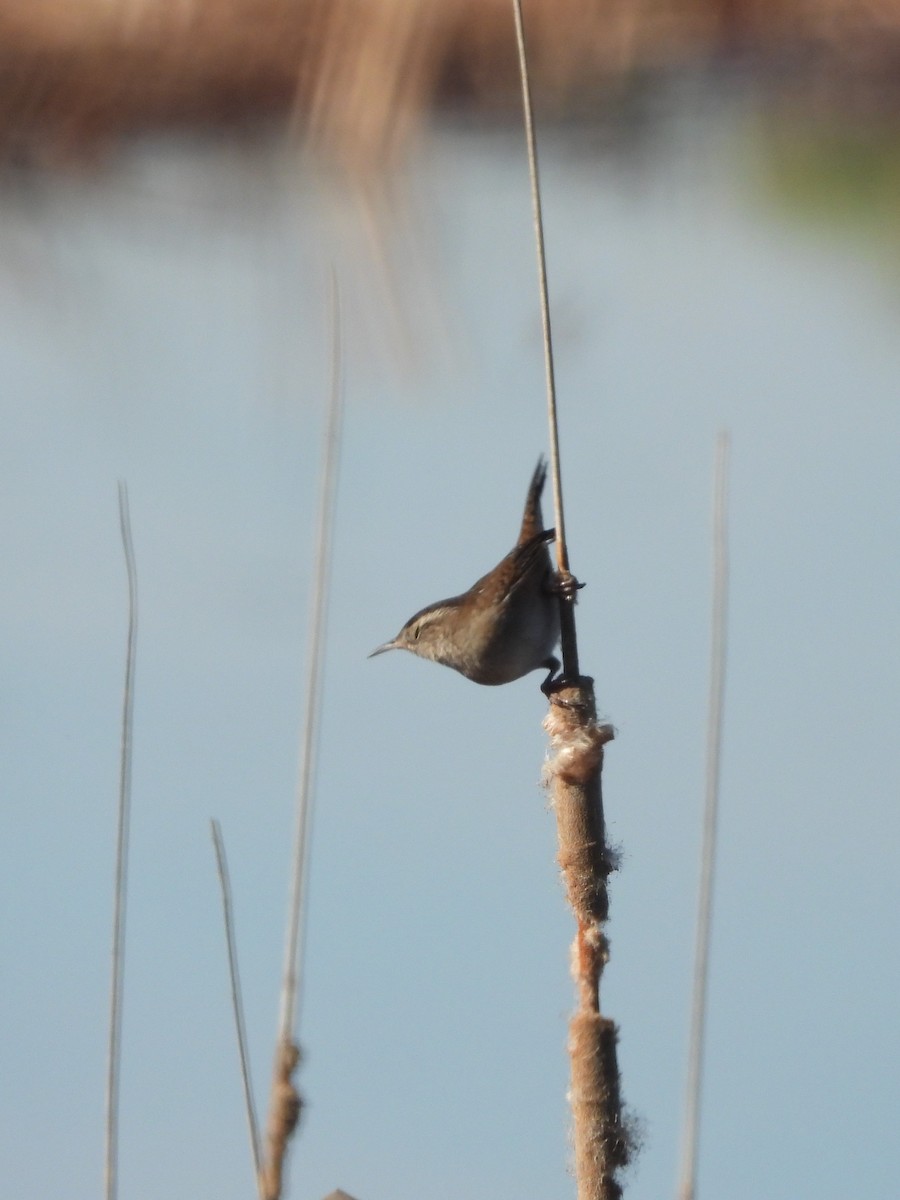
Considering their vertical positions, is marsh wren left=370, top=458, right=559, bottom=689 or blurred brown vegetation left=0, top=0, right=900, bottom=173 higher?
blurred brown vegetation left=0, top=0, right=900, bottom=173

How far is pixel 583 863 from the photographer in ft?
7.25

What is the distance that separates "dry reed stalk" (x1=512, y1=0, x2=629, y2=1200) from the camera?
2092 mm

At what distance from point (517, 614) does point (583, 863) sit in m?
1.11

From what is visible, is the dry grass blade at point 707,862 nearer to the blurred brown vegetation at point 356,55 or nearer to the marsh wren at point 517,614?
the marsh wren at point 517,614

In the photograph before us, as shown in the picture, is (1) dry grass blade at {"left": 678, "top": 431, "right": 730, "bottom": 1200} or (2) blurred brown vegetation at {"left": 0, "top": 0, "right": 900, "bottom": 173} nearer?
(1) dry grass blade at {"left": 678, "top": 431, "right": 730, "bottom": 1200}

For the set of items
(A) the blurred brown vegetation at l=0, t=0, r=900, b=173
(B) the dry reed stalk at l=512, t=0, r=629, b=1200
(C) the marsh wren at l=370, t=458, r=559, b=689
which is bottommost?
(B) the dry reed stalk at l=512, t=0, r=629, b=1200

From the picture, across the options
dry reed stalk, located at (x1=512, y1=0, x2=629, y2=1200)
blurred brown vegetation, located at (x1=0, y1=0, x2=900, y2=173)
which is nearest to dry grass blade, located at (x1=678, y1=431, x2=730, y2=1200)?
dry reed stalk, located at (x1=512, y1=0, x2=629, y2=1200)

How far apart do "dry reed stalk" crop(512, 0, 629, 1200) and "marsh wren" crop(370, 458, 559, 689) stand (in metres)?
0.76

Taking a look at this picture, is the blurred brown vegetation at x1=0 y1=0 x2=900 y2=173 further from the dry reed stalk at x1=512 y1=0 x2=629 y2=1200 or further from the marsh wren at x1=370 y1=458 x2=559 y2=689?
the dry reed stalk at x1=512 y1=0 x2=629 y2=1200

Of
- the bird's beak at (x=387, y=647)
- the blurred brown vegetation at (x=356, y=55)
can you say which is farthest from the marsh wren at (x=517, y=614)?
the blurred brown vegetation at (x=356, y=55)

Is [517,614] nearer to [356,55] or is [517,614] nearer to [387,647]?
[387,647]

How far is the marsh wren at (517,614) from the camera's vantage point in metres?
3.19

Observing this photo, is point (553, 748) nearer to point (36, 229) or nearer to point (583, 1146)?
point (583, 1146)

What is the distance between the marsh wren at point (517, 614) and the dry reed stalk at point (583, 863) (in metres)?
0.76
